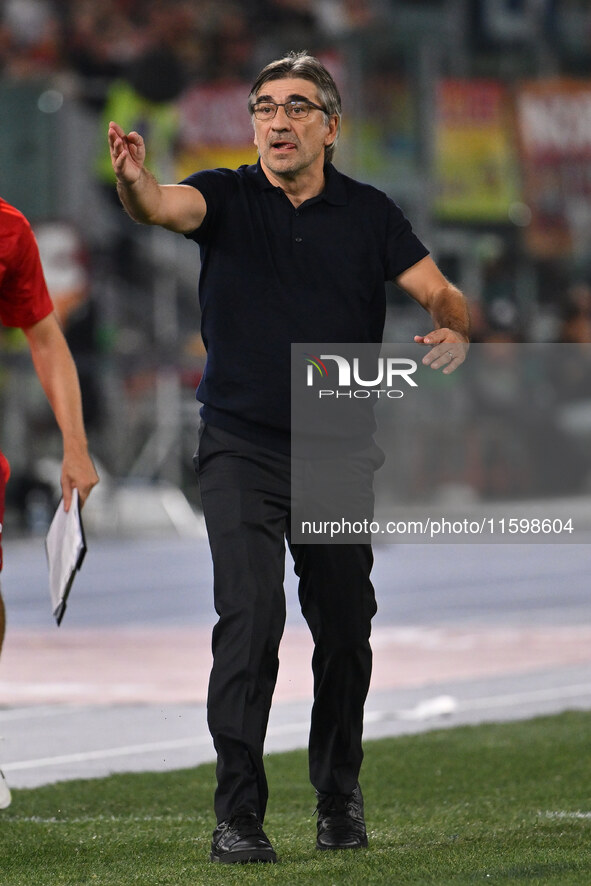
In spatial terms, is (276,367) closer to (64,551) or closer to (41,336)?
(64,551)

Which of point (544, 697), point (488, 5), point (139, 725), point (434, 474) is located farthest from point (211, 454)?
point (488, 5)

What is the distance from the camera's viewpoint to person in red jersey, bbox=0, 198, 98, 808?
5367mm

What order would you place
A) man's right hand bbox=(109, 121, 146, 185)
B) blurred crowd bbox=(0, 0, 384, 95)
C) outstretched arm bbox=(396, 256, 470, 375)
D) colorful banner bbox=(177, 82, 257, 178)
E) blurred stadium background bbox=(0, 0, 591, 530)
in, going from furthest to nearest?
1. blurred crowd bbox=(0, 0, 384, 95)
2. colorful banner bbox=(177, 82, 257, 178)
3. blurred stadium background bbox=(0, 0, 591, 530)
4. outstretched arm bbox=(396, 256, 470, 375)
5. man's right hand bbox=(109, 121, 146, 185)

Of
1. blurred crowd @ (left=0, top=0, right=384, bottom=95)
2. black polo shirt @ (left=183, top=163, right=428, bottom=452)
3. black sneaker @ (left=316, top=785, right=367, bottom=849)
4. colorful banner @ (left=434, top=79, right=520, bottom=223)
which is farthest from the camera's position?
colorful banner @ (left=434, top=79, right=520, bottom=223)

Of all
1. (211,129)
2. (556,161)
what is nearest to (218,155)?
(211,129)

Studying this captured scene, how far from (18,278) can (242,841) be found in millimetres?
1879

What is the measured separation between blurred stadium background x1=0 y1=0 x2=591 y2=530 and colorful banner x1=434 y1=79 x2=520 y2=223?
1.1 inches

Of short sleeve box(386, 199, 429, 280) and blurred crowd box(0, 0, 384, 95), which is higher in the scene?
blurred crowd box(0, 0, 384, 95)

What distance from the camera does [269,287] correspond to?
4.94 metres

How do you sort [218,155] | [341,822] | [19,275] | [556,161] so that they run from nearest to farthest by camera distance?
1. [341,822]
2. [19,275]
3. [218,155]
4. [556,161]

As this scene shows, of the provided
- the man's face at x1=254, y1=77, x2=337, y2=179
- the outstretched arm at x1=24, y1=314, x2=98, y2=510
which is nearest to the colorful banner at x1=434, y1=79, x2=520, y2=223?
the outstretched arm at x1=24, y1=314, x2=98, y2=510

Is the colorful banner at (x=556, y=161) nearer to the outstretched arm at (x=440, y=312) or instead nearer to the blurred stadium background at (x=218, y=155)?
the blurred stadium background at (x=218, y=155)

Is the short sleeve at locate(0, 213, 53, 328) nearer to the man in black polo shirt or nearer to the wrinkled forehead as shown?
the man in black polo shirt

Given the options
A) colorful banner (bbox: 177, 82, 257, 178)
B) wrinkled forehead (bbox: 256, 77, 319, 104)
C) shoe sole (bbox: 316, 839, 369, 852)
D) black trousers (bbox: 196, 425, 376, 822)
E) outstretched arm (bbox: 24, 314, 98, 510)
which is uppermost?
colorful banner (bbox: 177, 82, 257, 178)
